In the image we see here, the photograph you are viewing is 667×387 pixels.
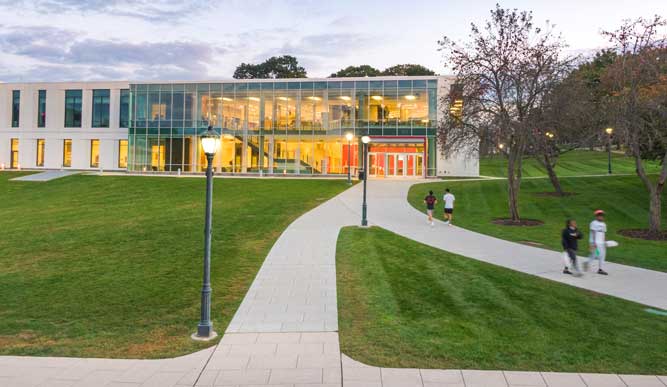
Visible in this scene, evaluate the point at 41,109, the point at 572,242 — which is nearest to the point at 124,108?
the point at 41,109

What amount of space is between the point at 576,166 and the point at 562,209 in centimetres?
4153

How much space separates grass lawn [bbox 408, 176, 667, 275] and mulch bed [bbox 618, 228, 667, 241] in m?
0.43

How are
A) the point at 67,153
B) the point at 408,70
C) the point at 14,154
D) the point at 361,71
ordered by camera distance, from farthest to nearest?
the point at 408,70, the point at 361,71, the point at 14,154, the point at 67,153

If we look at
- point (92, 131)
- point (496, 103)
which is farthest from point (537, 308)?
point (92, 131)

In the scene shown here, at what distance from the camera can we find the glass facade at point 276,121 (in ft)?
152

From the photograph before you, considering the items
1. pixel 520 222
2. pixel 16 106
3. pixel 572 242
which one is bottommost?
pixel 572 242

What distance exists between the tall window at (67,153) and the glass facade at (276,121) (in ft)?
37.6

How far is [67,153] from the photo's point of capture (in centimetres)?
5631

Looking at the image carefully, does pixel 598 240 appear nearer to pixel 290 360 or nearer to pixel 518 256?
pixel 518 256

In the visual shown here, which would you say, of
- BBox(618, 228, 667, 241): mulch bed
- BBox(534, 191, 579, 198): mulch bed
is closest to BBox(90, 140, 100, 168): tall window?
BBox(534, 191, 579, 198): mulch bed

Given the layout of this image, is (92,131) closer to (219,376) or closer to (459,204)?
(459,204)

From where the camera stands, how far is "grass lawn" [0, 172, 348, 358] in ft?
26.5

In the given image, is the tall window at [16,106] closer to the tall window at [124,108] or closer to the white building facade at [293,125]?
the tall window at [124,108]

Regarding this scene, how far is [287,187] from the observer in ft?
118
